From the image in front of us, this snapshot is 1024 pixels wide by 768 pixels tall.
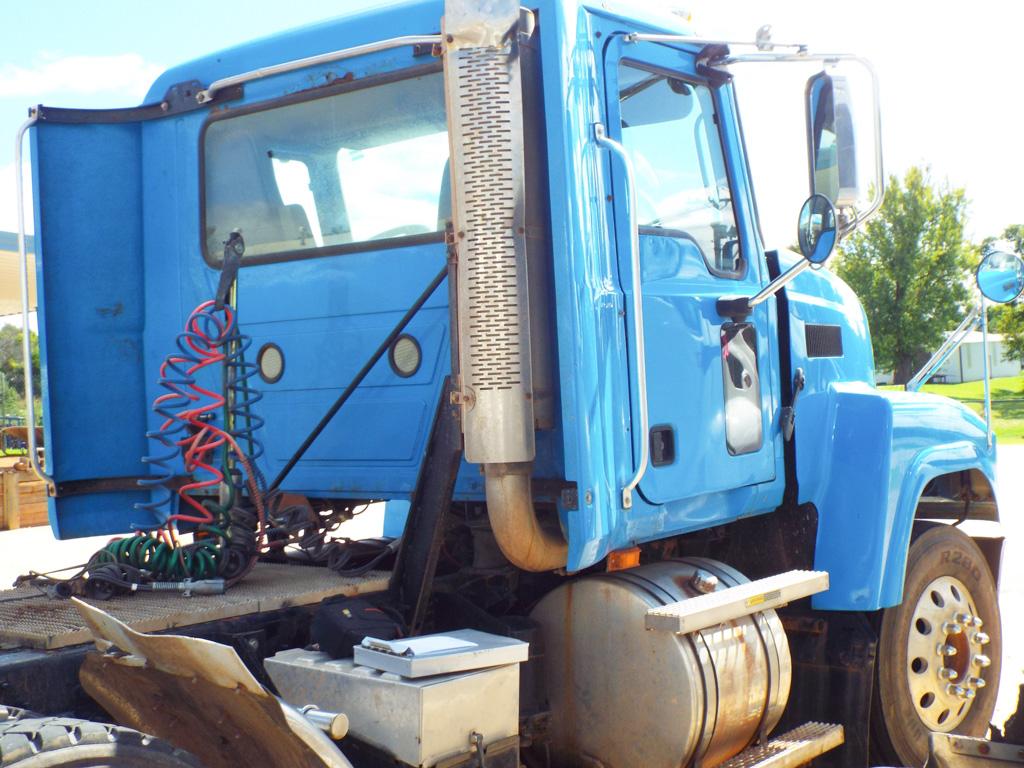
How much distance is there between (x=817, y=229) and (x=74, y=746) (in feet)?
8.81

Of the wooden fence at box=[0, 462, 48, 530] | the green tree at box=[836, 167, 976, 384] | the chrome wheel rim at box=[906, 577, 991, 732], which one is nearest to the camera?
the chrome wheel rim at box=[906, 577, 991, 732]

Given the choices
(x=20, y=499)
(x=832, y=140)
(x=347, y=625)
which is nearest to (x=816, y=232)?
(x=832, y=140)

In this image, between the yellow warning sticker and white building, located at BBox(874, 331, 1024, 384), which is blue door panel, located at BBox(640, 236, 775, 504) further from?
white building, located at BBox(874, 331, 1024, 384)

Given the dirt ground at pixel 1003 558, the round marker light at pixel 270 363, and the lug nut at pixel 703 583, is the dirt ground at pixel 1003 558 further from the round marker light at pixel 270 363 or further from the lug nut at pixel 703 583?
the lug nut at pixel 703 583

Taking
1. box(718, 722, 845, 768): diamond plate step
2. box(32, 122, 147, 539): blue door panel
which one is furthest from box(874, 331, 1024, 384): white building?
box(32, 122, 147, 539): blue door panel

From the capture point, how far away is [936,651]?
480 cm

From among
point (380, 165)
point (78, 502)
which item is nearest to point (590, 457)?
point (380, 165)

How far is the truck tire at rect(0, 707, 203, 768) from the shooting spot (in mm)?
2041

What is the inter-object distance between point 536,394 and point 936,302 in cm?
3440

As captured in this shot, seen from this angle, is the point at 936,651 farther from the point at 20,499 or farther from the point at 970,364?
the point at 970,364

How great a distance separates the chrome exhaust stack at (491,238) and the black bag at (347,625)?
49cm

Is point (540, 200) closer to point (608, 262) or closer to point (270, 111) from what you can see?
point (608, 262)

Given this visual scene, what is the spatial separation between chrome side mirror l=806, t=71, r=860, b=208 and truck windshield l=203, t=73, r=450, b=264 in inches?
48.8

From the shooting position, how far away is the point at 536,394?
10.5ft
